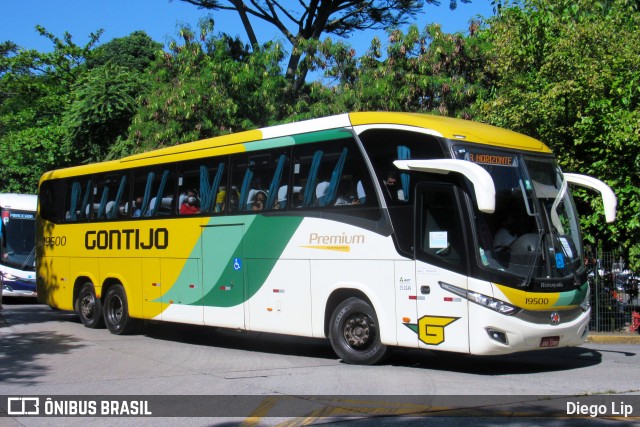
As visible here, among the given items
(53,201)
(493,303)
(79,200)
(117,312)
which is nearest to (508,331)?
(493,303)

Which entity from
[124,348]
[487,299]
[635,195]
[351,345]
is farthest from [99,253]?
[635,195]

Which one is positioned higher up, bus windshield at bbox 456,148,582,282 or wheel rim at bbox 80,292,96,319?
bus windshield at bbox 456,148,582,282

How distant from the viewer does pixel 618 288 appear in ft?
57.0

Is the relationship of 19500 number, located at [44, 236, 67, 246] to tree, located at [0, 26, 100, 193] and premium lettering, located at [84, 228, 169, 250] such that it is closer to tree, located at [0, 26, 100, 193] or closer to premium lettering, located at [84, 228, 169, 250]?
premium lettering, located at [84, 228, 169, 250]

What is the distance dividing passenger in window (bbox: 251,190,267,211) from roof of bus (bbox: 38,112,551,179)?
804 millimetres

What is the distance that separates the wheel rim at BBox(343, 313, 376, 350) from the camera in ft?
37.1

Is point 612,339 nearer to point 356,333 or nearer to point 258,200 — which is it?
point 356,333

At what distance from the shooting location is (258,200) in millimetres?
12969

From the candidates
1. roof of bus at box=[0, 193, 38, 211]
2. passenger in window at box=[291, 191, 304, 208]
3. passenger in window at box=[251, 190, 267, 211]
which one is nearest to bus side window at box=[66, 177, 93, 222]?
passenger in window at box=[251, 190, 267, 211]

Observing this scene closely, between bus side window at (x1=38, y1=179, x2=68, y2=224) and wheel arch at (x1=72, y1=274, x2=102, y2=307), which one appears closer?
wheel arch at (x1=72, y1=274, x2=102, y2=307)

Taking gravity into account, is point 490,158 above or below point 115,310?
above

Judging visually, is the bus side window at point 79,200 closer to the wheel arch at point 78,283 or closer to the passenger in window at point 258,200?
the wheel arch at point 78,283

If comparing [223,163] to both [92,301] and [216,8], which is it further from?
[216,8]

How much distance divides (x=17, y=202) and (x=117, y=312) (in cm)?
1180
